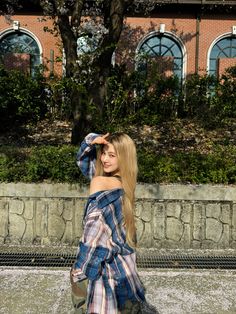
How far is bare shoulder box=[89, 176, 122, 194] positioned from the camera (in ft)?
6.99

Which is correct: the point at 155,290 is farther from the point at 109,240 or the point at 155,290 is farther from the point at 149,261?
the point at 109,240

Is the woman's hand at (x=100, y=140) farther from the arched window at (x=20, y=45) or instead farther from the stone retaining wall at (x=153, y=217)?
the arched window at (x=20, y=45)

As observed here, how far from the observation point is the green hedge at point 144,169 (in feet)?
18.1

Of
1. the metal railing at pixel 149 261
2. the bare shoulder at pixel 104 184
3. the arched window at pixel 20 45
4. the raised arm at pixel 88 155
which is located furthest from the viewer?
the arched window at pixel 20 45

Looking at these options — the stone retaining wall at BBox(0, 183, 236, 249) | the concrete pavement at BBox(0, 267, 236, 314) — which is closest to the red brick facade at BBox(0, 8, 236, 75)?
the stone retaining wall at BBox(0, 183, 236, 249)

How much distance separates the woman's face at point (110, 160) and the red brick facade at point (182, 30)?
47.3ft

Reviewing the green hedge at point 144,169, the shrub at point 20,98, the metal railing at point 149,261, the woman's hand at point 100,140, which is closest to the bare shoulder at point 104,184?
the woman's hand at point 100,140

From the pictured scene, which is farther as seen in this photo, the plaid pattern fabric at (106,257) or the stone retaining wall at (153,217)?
the stone retaining wall at (153,217)

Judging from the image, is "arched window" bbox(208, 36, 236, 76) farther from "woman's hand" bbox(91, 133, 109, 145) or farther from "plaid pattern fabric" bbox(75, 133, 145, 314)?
"plaid pattern fabric" bbox(75, 133, 145, 314)

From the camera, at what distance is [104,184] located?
2.15 meters

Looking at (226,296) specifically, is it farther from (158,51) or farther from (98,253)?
(158,51)

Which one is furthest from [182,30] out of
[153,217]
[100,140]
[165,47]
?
[100,140]

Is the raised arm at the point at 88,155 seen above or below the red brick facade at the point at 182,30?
below

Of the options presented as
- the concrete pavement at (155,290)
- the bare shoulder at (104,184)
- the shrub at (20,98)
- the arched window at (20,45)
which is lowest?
the concrete pavement at (155,290)
